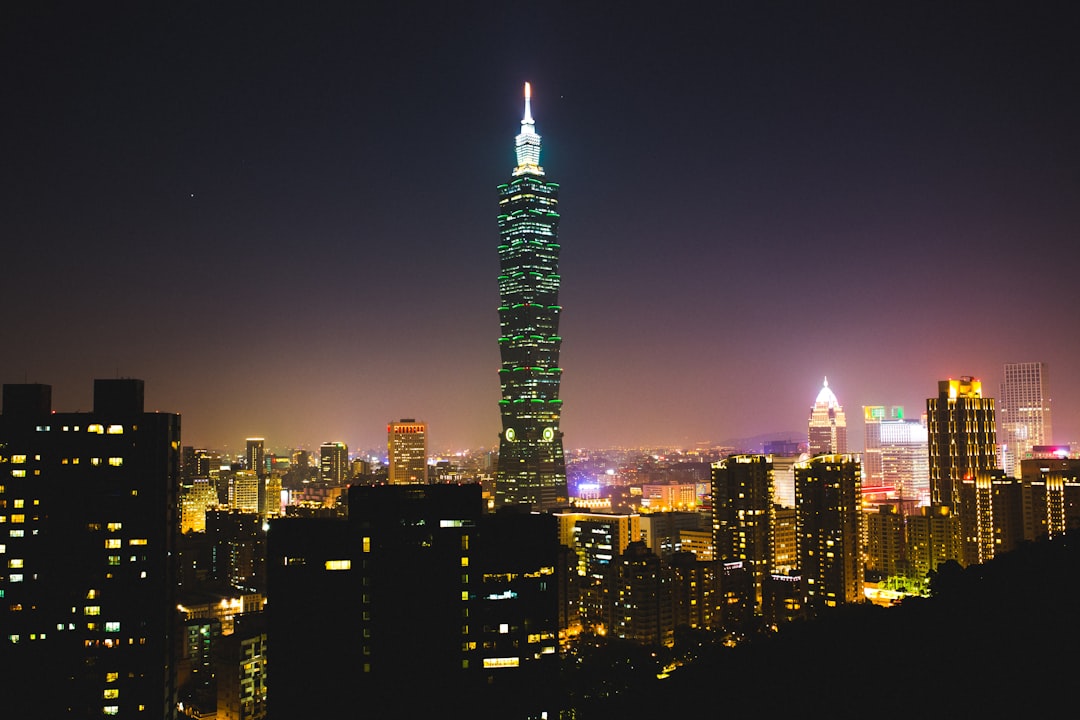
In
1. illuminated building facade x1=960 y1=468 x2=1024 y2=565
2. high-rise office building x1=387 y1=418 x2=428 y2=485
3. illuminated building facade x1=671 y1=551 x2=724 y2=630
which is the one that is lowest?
illuminated building facade x1=671 y1=551 x2=724 y2=630

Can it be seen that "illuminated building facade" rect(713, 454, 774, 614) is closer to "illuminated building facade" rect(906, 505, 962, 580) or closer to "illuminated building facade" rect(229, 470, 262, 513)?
"illuminated building facade" rect(906, 505, 962, 580)

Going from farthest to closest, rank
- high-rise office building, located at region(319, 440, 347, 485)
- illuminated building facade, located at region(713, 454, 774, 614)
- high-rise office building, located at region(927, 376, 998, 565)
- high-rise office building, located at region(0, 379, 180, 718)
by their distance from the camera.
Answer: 1. high-rise office building, located at region(319, 440, 347, 485)
2. high-rise office building, located at region(927, 376, 998, 565)
3. illuminated building facade, located at region(713, 454, 774, 614)
4. high-rise office building, located at region(0, 379, 180, 718)

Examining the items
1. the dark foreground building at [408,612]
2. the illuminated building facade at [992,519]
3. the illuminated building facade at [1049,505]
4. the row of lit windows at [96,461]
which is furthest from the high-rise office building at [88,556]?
the illuminated building facade at [1049,505]

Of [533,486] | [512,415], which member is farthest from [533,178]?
[533,486]

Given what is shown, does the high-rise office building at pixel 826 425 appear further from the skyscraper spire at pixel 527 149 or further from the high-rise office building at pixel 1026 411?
the skyscraper spire at pixel 527 149

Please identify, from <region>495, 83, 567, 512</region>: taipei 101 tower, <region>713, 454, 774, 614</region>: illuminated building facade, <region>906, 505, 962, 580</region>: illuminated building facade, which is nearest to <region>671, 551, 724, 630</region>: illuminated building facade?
<region>713, 454, 774, 614</region>: illuminated building facade

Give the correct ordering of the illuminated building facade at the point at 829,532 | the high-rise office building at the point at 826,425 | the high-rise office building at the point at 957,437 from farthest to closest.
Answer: the high-rise office building at the point at 826,425
the high-rise office building at the point at 957,437
the illuminated building facade at the point at 829,532
